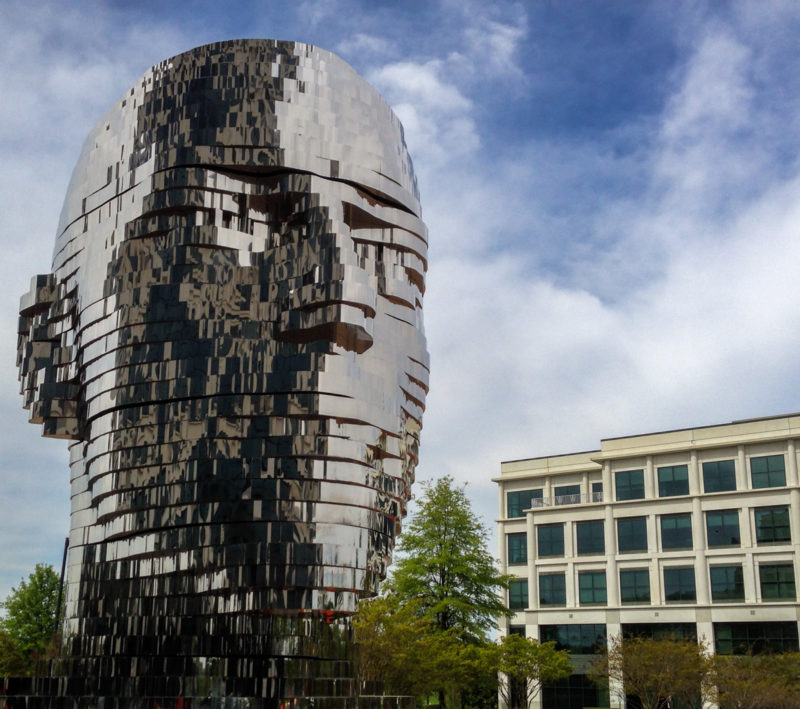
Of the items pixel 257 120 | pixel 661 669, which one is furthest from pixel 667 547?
pixel 257 120

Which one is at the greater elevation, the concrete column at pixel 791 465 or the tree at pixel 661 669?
the concrete column at pixel 791 465

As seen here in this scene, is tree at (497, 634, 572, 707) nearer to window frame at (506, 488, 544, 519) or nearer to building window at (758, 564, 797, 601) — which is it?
building window at (758, 564, 797, 601)

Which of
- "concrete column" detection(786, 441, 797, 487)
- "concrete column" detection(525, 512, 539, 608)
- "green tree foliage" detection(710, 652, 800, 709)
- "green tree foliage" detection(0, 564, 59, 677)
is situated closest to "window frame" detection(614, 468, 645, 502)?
"concrete column" detection(525, 512, 539, 608)

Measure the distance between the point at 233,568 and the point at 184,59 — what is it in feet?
36.5

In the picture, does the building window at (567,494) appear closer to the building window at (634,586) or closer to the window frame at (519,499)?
the window frame at (519,499)

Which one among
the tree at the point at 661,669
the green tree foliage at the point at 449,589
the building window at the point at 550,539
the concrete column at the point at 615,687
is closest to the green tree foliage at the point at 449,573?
the green tree foliage at the point at 449,589

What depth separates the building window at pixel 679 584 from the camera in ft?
217

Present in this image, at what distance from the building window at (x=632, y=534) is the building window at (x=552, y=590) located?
212 inches

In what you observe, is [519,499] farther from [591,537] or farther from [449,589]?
[449,589]

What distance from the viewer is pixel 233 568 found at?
18547 mm

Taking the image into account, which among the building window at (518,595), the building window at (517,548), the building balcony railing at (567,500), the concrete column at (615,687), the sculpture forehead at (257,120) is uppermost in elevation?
the building balcony railing at (567,500)

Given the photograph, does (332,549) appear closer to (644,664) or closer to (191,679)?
(191,679)

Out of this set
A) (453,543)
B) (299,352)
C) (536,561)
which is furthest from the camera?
(536,561)

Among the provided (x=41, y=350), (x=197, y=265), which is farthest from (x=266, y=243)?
(x=41, y=350)
